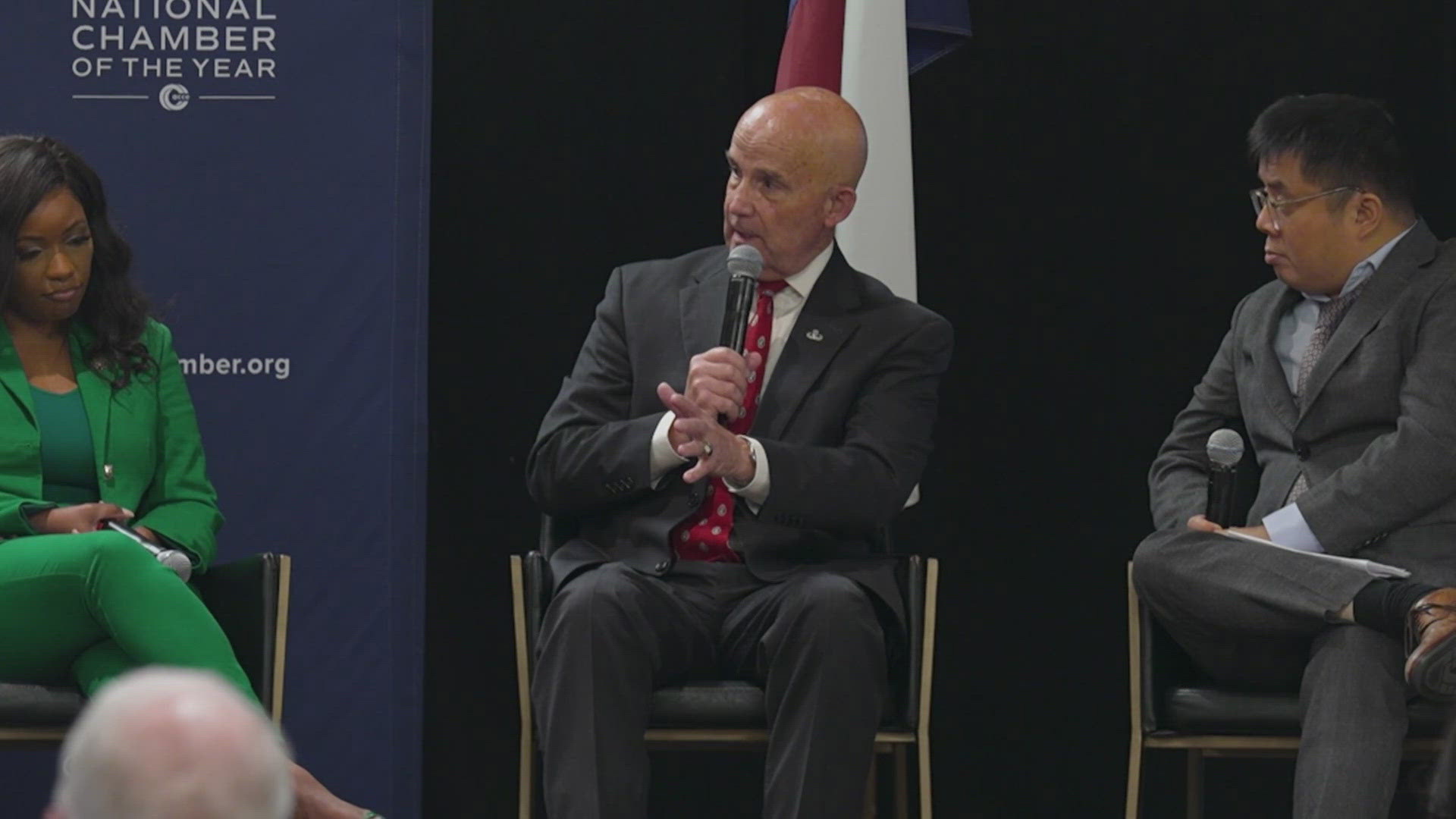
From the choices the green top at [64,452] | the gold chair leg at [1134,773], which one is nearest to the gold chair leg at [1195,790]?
the gold chair leg at [1134,773]

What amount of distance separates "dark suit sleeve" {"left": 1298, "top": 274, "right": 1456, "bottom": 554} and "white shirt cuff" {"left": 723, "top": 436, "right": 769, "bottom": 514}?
88 cm

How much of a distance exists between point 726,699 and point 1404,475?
1.15 m

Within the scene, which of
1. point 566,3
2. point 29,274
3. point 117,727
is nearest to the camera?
point 117,727

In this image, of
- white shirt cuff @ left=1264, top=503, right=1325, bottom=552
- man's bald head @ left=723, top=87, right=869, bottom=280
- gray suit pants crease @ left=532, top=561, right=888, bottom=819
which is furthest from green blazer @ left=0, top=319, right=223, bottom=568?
white shirt cuff @ left=1264, top=503, right=1325, bottom=552

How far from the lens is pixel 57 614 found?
3166mm

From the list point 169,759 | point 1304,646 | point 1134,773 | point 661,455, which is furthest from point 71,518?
point 169,759

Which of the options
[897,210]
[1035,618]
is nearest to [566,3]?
[897,210]

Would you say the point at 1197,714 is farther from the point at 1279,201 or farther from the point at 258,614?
the point at 258,614

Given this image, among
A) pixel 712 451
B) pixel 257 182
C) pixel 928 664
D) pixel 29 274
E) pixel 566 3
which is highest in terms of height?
pixel 566 3

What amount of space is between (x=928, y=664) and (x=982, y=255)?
141cm

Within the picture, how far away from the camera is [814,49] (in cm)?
423

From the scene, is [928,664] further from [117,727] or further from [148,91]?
[117,727]

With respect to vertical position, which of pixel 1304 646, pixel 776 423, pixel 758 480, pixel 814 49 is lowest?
pixel 1304 646

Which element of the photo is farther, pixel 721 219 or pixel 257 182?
pixel 721 219
